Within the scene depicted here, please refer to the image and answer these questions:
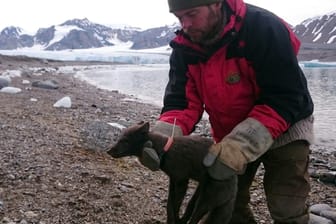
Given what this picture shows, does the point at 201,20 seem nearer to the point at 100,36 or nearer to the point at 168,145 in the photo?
the point at 168,145

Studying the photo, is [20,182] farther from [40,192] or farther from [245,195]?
[245,195]

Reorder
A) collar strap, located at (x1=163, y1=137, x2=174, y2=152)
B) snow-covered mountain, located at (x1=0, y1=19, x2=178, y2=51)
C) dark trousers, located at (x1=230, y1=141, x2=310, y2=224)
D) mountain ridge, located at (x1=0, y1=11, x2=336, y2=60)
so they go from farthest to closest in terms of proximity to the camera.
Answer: snow-covered mountain, located at (x1=0, y1=19, x2=178, y2=51), mountain ridge, located at (x1=0, y1=11, x2=336, y2=60), dark trousers, located at (x1=230, y1=141, x2=310, y2=224), collar strap, located at (x1=163, y1=137, x2=174, y2=152)

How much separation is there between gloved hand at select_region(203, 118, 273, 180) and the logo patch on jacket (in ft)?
0.77

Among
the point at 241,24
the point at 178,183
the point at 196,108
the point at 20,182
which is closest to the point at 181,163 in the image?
the point at 178,183

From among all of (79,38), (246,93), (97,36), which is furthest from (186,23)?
(97,36)

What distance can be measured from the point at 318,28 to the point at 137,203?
13315 cm

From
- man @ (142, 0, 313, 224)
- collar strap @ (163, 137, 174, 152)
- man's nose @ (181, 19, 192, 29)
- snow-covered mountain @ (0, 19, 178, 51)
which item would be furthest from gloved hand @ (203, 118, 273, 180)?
snow-covered mountain @ (0, 19, 178, 51)

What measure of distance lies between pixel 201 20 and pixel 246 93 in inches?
19.9

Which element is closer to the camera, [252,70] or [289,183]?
[252,70]

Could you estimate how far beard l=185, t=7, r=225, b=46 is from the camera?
98.2 inches

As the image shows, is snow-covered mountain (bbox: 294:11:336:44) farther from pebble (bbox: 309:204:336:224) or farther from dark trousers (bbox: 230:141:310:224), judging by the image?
dark trousers (bbox: 230:141:310:224)

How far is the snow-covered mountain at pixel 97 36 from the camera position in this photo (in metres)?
132

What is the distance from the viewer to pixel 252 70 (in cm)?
260

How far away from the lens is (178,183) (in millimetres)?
2701
